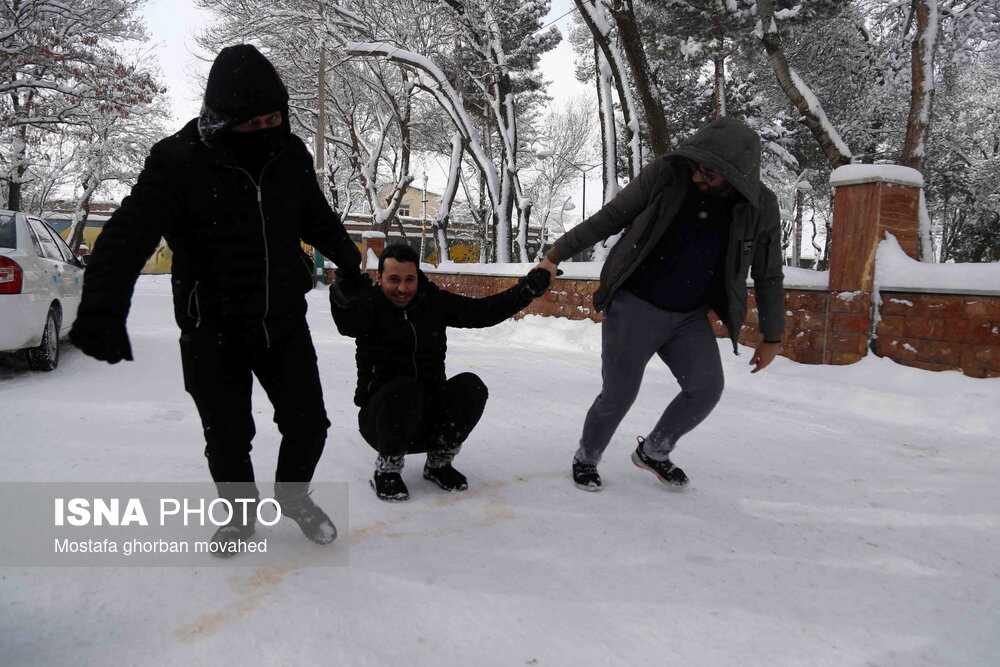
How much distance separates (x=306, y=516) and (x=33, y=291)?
4345 mm

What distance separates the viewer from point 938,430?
4484 millimetres

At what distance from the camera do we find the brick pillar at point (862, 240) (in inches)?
222

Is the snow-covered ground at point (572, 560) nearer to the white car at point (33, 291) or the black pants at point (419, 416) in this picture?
the black pants at point (419, 416)

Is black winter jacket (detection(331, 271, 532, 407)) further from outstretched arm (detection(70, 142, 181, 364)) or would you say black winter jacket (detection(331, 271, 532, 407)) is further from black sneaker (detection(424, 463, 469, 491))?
outstretched arm (detection(70, 142, 181, 364))

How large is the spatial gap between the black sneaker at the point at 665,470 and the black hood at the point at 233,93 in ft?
7.62

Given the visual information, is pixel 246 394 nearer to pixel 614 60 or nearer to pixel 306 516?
pixel 306 516

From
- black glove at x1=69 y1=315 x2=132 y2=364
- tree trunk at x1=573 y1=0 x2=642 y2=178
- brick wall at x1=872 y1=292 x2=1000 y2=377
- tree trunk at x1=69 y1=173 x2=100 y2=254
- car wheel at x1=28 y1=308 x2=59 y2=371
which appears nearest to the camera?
black glove at x1=69 y1=315 x2=132 y2=364

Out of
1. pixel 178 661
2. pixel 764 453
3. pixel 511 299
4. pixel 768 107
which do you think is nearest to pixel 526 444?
pixel 511 299

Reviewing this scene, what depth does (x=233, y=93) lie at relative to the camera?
197 centimetres

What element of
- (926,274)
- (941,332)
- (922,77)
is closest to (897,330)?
(941,332)

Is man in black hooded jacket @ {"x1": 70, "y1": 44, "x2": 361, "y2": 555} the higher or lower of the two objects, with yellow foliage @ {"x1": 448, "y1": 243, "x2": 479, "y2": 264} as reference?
lower

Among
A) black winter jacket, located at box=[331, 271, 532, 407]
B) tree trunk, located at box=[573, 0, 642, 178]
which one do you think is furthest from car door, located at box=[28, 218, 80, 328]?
tree trunk, located at box=[573, 0, 642, 178]

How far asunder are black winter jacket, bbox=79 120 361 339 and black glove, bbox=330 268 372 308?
207 millimetres

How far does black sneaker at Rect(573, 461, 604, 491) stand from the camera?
308cm
